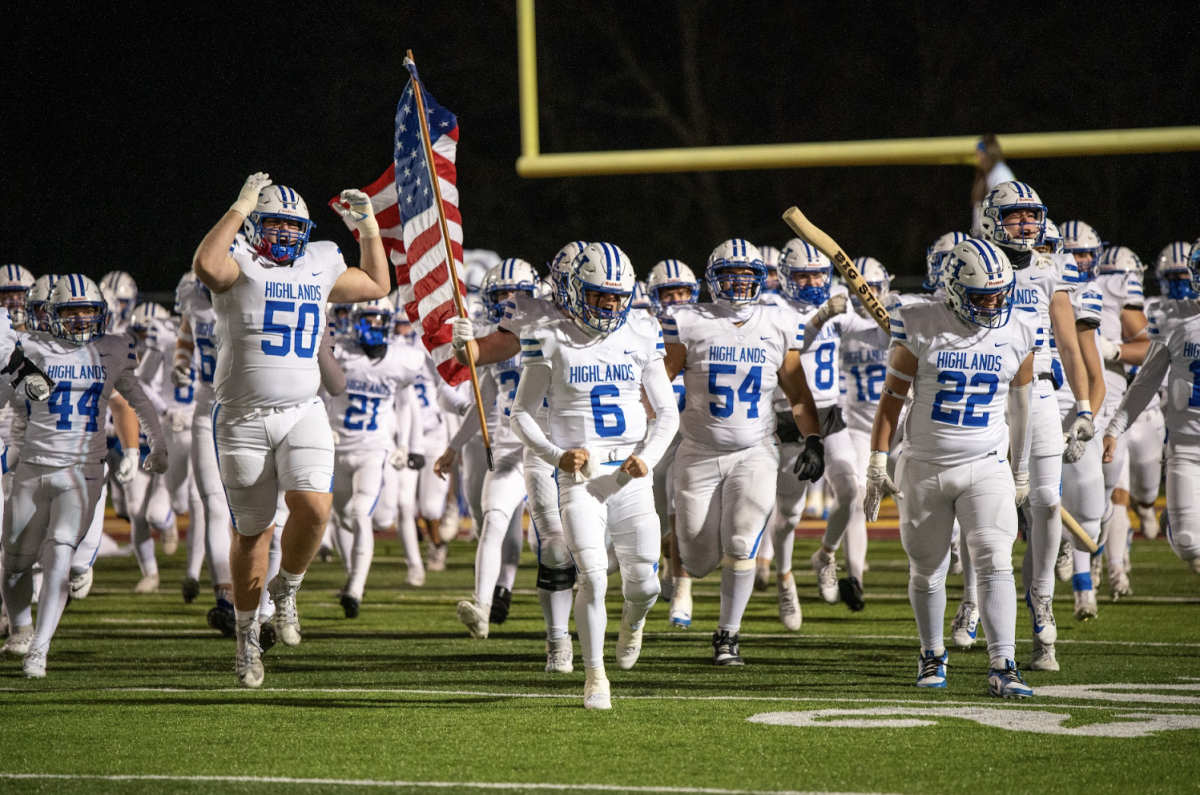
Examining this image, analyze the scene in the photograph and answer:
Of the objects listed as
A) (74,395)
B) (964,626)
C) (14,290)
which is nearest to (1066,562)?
(964,626)

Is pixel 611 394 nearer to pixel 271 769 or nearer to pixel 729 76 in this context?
pixel 271 769

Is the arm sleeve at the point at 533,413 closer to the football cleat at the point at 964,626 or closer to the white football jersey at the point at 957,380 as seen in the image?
the white football jersey at the point at 957,380

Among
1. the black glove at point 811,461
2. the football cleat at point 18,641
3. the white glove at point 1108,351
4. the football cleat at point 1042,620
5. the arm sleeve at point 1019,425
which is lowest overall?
the football cleat at point 18,641

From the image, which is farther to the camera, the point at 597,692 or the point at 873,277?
the point at 873,277

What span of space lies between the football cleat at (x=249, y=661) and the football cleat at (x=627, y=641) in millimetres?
1473

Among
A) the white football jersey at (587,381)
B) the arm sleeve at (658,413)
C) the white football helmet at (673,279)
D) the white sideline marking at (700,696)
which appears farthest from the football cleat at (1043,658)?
the white football helmet at (673,279)

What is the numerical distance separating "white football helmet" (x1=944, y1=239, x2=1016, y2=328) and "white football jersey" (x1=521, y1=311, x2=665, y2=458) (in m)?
1.22

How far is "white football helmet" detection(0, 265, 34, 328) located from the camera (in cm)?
981

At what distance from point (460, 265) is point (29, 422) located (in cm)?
217

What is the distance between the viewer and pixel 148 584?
35.6ft

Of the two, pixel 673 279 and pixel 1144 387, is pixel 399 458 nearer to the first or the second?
pixel 673 279

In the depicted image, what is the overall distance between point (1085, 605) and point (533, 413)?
381 cm

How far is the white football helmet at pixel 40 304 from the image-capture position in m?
7.45

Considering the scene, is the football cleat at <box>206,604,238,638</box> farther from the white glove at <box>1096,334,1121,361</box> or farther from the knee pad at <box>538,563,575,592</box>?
the white glove at <box>1096,334,1121,361</box>
